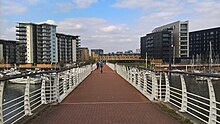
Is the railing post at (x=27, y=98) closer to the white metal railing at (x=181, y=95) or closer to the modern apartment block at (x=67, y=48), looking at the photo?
the white metal railing at (x=181, y=95)

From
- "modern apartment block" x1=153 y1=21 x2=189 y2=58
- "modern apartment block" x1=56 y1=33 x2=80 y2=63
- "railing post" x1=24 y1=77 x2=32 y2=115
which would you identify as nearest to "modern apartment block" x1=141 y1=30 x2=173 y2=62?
"modern apartment block" x1=153 y1=21 x2=189 y2=58

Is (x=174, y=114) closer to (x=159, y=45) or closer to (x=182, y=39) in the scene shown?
(x=182, y=39)

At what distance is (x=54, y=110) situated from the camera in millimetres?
6840

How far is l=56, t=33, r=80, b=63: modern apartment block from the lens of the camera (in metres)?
116

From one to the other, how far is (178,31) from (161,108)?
89.1m

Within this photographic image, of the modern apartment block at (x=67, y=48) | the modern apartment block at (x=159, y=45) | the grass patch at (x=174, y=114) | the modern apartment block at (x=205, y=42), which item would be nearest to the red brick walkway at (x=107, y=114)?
the grass patch at (x=174, y=114)

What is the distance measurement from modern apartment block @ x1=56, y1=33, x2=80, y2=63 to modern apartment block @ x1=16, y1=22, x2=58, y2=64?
1158 cm

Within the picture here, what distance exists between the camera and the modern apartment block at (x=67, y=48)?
380 feet

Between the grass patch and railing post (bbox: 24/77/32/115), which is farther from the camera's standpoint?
railing post (bbox: 24/77/32/115)

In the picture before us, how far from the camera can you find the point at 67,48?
122 metres

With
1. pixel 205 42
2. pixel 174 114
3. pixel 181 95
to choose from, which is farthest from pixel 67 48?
pixel 174 114

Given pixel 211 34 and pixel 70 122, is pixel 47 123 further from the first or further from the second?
pixel 211 34

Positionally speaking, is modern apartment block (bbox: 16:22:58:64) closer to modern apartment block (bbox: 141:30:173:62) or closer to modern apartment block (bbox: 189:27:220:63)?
modern apartment block (bbox: 141:30:173:62)

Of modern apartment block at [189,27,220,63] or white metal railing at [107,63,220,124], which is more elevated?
modern apartment block at [189,27,220,63]
